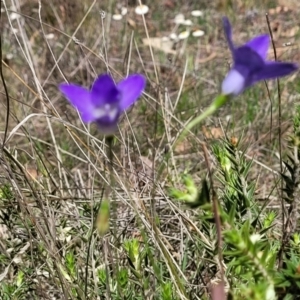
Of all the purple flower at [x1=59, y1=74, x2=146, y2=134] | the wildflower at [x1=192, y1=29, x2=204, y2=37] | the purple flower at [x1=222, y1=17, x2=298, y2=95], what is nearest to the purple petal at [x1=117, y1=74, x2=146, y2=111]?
the purple flower at [x1=59, y1=74, x2=146, y2=134]

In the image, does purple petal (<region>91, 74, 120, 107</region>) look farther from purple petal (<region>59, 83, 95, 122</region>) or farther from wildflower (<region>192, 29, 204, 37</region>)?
wildflower (<region>192, 29, 204, 37</region>)

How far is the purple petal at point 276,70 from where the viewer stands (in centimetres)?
71

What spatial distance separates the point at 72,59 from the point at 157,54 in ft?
1.54

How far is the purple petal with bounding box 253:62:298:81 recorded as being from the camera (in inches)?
27.8

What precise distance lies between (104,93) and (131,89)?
0.03m

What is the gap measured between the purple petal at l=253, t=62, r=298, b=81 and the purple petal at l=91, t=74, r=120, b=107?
0.56 feet

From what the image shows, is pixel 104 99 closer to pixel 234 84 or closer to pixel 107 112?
pixel 107 112

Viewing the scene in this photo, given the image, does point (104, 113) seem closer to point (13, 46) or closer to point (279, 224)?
point (279, 224)

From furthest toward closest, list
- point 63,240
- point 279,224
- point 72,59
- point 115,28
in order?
point 115,28 → point 72,59 → point 279,224 → point 63,240

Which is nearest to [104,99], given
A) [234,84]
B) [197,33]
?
[234,84]

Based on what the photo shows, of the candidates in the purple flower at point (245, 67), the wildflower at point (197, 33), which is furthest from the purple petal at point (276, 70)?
the wildflower at point (197, 33)

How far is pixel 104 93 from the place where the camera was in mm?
750

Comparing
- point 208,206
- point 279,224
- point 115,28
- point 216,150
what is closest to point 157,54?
point 115,28

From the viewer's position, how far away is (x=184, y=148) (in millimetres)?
2348
